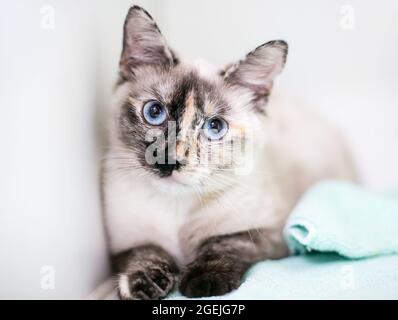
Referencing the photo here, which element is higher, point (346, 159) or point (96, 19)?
point (96, 19)

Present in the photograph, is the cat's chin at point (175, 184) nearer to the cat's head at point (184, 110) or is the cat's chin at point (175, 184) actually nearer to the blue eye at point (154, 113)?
the cat's head at point (184, 110)

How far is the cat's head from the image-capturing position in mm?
1276

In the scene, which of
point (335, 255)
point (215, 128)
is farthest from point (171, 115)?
point (335, 255)

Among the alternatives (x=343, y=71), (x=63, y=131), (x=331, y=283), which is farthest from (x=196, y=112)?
(x=343, y=71)

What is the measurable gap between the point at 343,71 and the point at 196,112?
1.12m

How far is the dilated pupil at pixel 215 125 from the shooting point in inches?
53.6

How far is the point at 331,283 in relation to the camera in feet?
4.02

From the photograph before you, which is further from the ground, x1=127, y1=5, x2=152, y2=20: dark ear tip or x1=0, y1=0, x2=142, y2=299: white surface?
x1=127, y1=5, x2=152, y2=20: dark ear tip

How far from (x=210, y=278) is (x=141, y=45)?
0.70 m

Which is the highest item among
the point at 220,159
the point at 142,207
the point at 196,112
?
the point at 196,112

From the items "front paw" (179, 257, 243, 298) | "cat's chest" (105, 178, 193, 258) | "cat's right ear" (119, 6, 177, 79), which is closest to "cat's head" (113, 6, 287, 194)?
"cat's right ear" (119, 6, 177, 79)

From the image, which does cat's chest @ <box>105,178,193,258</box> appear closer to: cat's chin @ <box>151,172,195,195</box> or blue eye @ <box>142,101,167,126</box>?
cat's chin @ <box>151,172,195,195</box>

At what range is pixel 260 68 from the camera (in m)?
1.41

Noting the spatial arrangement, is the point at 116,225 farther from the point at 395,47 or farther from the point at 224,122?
the point at 395,47
